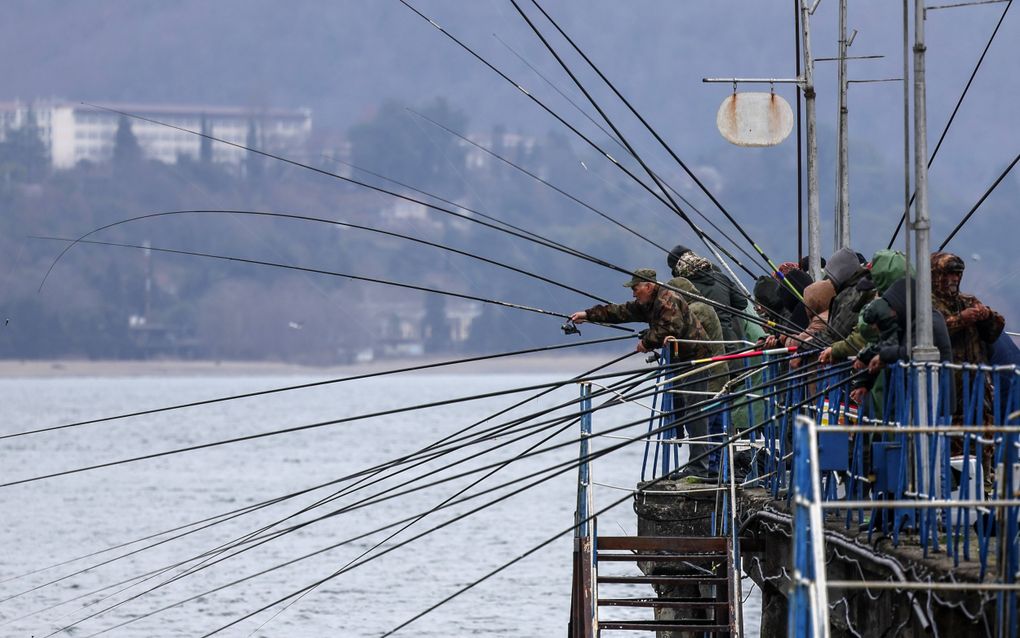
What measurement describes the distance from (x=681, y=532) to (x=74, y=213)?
158 m

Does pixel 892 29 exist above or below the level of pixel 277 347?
above

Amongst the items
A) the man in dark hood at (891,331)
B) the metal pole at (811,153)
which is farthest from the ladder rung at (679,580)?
the metal pole at (811,153)

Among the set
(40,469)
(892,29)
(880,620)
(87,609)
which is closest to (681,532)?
(880,620)

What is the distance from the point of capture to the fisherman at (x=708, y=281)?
42.5 feet

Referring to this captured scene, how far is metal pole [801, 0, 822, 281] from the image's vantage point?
1414cm

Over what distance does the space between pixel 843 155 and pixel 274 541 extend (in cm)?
2654

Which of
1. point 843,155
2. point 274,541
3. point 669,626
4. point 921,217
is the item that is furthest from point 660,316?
point 274,541

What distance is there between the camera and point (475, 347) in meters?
164

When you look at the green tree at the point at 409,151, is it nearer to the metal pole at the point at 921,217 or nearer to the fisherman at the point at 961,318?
the fisherman at the point at 961,318

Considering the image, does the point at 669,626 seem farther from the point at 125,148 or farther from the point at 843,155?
the point at 125,148

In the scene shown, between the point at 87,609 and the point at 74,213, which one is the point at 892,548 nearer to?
the point at 87,609

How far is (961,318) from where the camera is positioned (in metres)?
8.97

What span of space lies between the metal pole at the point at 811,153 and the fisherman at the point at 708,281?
924 millimetres

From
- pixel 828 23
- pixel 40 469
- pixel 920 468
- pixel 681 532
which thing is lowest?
pixel 40 469
